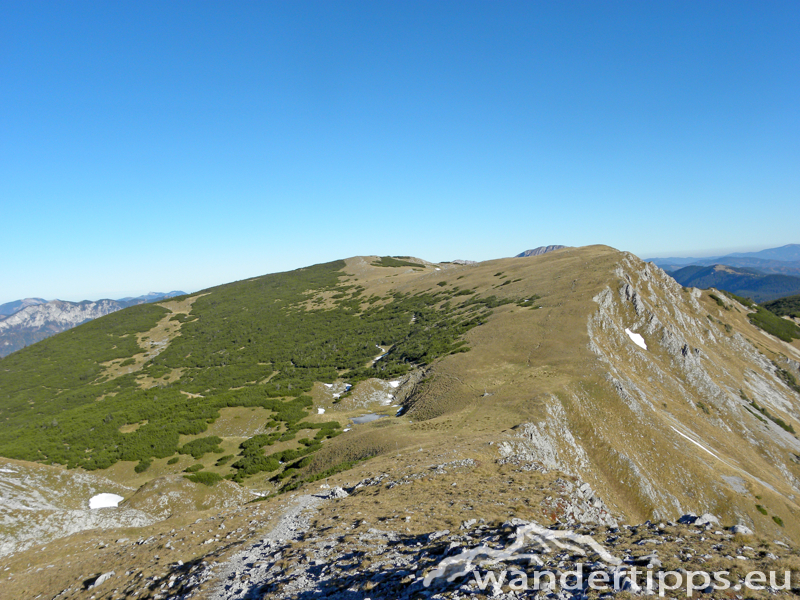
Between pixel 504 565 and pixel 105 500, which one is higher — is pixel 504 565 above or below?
above

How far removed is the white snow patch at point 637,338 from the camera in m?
45.5

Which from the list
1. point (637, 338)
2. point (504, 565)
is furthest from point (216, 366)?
point (504, 565)

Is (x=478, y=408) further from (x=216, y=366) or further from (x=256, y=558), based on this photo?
(x=216, y=366)

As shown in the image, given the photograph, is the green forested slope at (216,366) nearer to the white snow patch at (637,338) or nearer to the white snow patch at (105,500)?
the white snow patch at (105,500)

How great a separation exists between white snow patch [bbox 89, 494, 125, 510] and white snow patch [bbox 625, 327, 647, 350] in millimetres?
54282

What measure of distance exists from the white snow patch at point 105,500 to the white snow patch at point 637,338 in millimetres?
54282

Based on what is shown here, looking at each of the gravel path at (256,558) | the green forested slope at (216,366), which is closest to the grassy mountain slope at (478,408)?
the green forested slope at (216,366)

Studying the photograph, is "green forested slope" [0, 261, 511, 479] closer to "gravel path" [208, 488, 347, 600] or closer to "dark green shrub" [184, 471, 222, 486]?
"dark green shrub" [184, 471, 222, 486]

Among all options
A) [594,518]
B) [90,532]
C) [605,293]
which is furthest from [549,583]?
[605,293]

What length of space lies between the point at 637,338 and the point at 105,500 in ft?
188

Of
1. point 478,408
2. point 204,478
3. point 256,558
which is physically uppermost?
point 256,558

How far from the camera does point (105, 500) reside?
27.9 m

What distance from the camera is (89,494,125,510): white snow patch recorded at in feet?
88.5

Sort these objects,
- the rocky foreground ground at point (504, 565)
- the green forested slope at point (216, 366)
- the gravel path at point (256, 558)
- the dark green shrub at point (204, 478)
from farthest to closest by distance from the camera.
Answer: the green forested slope at point (216, 366), the dark green shrub at point (204, 478), the gravel path at point (256, 558), the rocky foreground ground at point (504, 565)
